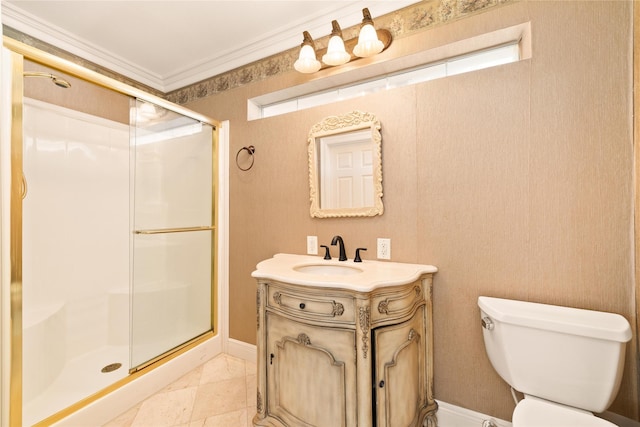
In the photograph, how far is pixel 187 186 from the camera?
2244mm

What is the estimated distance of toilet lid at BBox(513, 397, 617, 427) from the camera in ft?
3.09

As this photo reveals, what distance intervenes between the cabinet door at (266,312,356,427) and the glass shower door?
1.08 m

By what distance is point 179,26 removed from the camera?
1.92m

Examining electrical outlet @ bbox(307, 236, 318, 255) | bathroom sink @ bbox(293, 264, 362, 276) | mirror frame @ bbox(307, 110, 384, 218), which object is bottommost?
bathroom sink @ bbox(293, 264, 362, 276)

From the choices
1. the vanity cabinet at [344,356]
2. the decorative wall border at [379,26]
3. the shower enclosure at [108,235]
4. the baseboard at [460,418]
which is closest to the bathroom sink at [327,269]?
the vanity cabinet at [344,356]

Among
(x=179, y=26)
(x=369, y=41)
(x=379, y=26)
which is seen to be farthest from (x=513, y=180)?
(x=179, y=26)

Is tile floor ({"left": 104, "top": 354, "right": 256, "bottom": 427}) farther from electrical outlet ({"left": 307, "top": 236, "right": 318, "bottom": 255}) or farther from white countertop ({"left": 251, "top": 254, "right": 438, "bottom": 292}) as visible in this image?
electrical outlet ({"left": 307, "top": 236, "right": 318, "bottom": 255})

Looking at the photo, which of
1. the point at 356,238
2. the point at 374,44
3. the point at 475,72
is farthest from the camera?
the point at 356,238

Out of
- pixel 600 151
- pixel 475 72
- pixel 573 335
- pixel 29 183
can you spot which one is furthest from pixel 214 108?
pixel 573 335

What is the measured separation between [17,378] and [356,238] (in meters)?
1.76

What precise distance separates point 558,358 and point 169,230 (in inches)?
93.8

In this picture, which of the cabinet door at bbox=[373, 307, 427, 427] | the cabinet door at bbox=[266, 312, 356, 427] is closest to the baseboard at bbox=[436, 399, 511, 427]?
the cabinet door at bbox=[373, 307, 427, 427]

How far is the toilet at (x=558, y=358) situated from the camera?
1008 millimetres

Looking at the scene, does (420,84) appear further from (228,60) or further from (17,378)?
(17,378)
